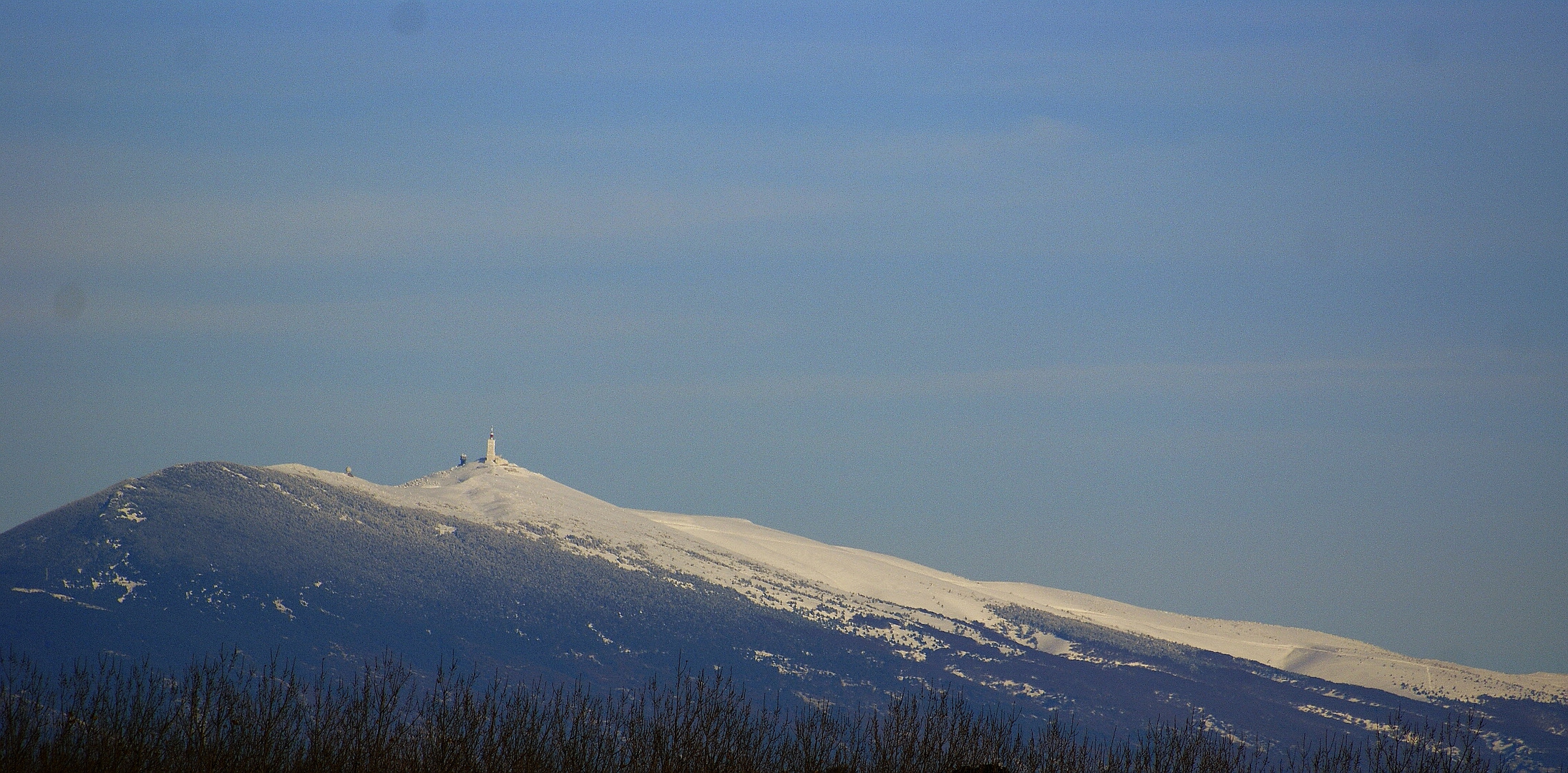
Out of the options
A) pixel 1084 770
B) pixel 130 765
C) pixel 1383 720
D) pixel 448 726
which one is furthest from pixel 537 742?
pixel 1383 720

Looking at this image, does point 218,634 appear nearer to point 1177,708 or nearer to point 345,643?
point 345,643

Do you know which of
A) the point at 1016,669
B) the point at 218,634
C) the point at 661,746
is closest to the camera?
the point at 661,746

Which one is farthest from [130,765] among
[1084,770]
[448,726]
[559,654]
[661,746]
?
[559,654]

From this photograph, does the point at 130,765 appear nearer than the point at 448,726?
Yes

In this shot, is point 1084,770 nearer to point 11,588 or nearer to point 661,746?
point 661,746

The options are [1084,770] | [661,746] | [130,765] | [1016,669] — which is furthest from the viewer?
[1016,669]

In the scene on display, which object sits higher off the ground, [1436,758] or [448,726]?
[1436,758]

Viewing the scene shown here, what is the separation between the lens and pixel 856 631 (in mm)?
195875

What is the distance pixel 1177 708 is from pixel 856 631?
131ft

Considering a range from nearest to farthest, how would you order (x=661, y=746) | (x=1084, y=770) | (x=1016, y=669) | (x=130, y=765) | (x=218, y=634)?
(x=130, y=765) → (x=661, y=746) → (x=1084, y=770) → (x=218, y=634) → (x=1016, y=669)

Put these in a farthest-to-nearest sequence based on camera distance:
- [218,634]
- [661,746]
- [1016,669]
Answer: [1016,669], [218,634], [661,746]

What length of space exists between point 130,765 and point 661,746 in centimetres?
1142

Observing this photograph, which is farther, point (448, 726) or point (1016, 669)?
point (1016, 669)

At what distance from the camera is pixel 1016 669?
193875mm
